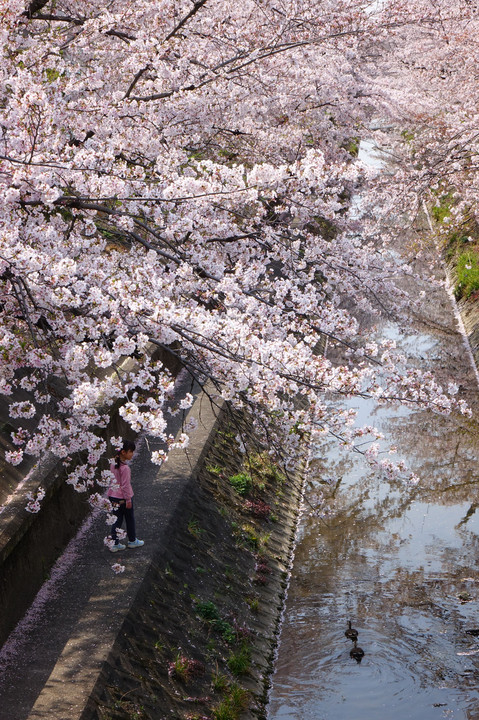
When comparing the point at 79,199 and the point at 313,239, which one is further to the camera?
the point at 313,239

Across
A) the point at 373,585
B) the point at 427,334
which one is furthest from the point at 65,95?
the point at 427,334

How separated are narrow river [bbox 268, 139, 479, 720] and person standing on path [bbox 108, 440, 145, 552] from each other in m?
2.90

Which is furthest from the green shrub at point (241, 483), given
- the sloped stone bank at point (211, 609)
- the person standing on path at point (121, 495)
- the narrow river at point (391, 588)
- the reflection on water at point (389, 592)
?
the person standing on path at point (121, 495)

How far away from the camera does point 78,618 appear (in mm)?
9234

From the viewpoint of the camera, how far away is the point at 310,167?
9227 mm

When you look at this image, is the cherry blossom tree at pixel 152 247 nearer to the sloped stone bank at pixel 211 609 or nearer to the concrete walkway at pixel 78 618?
the concrete walkway at pixel 78 618

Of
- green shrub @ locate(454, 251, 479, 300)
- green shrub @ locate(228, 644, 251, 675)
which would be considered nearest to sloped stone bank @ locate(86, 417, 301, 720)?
green shrub @ locate(228, 644, 251, 675)

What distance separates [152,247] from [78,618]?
14.6ft

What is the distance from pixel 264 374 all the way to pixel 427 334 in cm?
1832

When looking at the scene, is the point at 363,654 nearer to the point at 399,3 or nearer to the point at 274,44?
the point at 274,44

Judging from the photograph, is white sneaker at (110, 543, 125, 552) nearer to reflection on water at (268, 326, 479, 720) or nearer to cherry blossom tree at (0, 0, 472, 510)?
cherry blossom tree at (0, 0, 472, 510)

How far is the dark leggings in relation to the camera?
1059 centimetres

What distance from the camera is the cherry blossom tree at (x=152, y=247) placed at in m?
7.57

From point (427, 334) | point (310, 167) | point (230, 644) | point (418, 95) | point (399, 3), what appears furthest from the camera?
point (418, 95)
